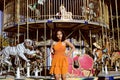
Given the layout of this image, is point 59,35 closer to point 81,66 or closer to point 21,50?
point 21,50

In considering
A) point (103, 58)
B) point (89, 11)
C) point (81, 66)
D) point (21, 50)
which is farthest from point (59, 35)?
point (89, 11)

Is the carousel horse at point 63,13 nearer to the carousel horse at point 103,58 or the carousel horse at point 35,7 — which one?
the carousel horse at point 35,7

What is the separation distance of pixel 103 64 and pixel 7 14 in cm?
886

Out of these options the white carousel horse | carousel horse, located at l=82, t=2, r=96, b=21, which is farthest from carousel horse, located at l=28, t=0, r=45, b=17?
the white carousel horse

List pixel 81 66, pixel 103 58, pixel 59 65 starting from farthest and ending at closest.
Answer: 1. pixel 81 66
2. pixel 103 58
3. pixel 59 65

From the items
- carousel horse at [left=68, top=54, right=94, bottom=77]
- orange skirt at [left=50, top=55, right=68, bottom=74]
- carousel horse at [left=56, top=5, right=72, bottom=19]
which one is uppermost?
carousel horse at [left=56, top=5, right=72, bottom=19]

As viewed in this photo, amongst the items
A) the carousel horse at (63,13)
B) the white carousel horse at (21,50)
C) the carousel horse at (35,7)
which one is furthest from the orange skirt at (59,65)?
the carousel horse at (35,7)

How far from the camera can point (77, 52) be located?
62.2 feet

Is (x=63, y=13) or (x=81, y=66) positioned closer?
(x=81, y=66)

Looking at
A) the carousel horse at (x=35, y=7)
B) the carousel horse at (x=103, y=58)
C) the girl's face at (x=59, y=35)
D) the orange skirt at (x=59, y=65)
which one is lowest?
the carousel horse at (x=103, y=58)

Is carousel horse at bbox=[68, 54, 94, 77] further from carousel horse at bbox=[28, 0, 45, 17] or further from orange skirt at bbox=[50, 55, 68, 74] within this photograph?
orange skirt at bbox=[50, 55, 68, 74]

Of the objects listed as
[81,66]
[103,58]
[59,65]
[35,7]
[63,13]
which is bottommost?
[81,66]

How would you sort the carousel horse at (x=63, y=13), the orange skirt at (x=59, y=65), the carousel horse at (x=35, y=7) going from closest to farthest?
the orange skirt at (x=59, y=65), the carousel horse at (x=63, y=13), the carousel horse at (x=35, y=7)

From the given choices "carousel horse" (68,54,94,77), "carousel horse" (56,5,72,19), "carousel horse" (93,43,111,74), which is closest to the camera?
"carousel horse" (93,43,111,74)
